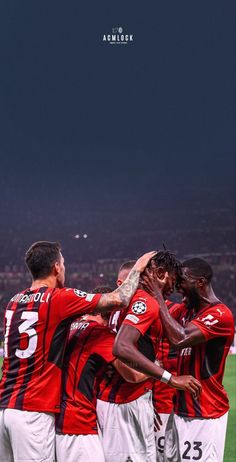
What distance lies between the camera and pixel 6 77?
32656mm

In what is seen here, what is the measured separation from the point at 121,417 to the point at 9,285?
30.1 meters

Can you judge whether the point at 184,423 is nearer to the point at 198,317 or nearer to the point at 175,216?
the point at 198,317

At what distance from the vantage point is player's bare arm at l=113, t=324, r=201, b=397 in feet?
13.3

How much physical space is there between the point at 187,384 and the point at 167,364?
0.92 metres

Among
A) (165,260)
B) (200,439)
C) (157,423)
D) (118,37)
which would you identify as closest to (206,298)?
(165,260)

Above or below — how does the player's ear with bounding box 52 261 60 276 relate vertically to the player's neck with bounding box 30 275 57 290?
above

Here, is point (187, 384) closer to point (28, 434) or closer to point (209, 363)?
point (209, 363)

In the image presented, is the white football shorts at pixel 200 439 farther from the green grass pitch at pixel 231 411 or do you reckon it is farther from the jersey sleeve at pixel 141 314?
the green grass pitch at pixel 231 411

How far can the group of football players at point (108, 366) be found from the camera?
4164mm

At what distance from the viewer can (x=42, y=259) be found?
431 cm

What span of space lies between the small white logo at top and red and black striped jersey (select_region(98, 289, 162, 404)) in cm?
2453

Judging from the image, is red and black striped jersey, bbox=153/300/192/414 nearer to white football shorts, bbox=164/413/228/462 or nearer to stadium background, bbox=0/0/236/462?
white football shorts, bbox=164/413/228/462

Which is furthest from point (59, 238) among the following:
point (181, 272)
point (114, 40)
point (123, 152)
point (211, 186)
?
point (181, 272)

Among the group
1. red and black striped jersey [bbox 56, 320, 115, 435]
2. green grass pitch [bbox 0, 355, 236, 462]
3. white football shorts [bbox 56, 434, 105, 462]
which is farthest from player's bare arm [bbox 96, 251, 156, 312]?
green grass pitch [bbox 0, 355, 236, 462]
